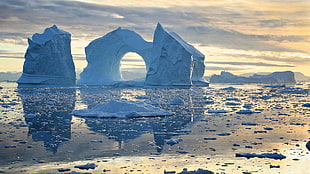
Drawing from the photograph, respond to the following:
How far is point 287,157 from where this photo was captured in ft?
19.5

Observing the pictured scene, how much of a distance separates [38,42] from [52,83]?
4071 mm

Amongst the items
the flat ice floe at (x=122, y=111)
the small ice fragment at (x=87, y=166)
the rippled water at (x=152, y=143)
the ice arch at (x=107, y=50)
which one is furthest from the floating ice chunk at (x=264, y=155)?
the ice arch at (x=107, y=50)

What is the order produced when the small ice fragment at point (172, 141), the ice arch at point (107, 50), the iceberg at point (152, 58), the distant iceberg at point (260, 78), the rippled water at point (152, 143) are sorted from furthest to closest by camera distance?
the distant iceberg at point (260, 78)
the ice arch at point (107, 50)
the iceberg at point (152, 58)
the small ice fragment at point (172, 141)
the rippled water at point (152, 143)

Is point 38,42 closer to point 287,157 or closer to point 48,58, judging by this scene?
point 48,58

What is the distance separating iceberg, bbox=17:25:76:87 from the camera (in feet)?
106

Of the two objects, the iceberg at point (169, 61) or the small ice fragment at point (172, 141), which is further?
the iceberg at point (169, 61)

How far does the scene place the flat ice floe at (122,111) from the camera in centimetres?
1109

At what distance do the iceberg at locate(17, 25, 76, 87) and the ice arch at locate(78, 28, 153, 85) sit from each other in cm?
562

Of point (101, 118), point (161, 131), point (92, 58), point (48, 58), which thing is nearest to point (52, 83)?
point (48, 58)

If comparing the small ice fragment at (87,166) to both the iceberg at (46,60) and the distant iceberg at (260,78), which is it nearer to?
the iceberg at (46,60)

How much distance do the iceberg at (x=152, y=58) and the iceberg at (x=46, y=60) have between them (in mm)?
6044

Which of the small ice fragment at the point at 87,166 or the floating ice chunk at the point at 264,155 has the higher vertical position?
the floating ice chunk at the point at 264,155

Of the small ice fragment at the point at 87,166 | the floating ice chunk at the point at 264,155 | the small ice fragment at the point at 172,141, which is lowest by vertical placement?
the small ice fragment at the point at 87,166

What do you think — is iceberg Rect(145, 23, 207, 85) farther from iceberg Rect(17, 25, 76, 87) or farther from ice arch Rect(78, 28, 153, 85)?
iceberg Rect(17, 25, 76, 87)
